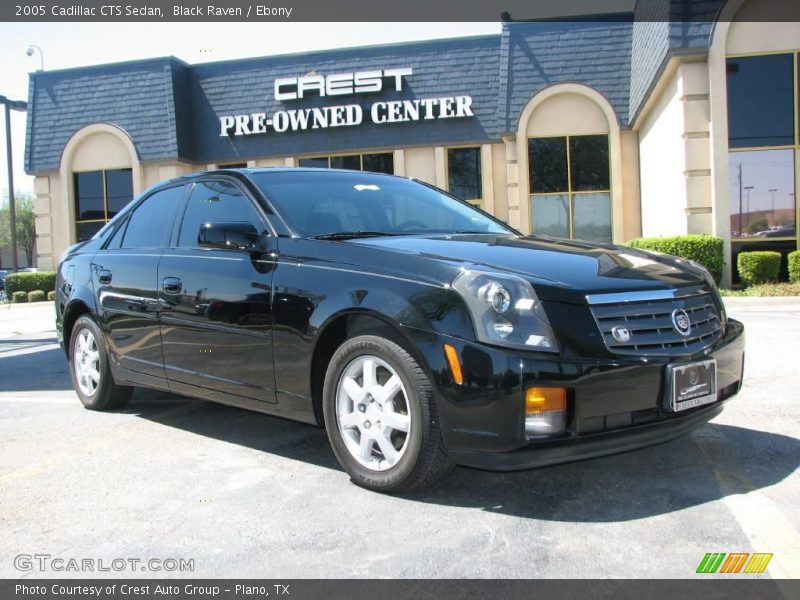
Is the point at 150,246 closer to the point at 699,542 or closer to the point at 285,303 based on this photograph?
the point at 285,303

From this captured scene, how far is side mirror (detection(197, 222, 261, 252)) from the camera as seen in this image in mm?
3977

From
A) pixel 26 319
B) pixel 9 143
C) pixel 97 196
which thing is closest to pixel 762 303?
pixel 26 319

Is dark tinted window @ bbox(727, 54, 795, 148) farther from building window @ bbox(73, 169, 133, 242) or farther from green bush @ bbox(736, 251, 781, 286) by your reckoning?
building window @ bbox(73, 169, 133, 242)

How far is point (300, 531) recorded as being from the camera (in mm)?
3061

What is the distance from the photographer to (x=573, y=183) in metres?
18.8

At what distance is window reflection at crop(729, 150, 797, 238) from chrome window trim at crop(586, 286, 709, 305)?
37.6ft

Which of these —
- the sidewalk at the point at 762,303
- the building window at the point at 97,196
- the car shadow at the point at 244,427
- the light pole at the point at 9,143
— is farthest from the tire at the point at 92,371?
the light pole at the point at 9,143

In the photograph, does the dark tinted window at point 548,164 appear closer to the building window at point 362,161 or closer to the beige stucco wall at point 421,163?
the beige stucco wall at point 421,163

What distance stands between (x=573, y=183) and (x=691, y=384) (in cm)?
1625

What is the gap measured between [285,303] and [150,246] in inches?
67.0

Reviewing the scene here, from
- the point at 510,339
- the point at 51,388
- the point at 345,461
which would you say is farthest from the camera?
the point at 51,388

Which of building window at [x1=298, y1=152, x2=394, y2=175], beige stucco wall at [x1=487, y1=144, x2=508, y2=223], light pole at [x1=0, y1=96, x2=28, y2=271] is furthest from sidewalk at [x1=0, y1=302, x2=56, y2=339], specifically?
A: beige stucco wall at [x1=487, y1=144, x2=508, y2=223]

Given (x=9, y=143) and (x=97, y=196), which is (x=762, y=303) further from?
(x=9, y=143)

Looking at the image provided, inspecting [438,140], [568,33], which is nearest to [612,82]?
[568,33]
